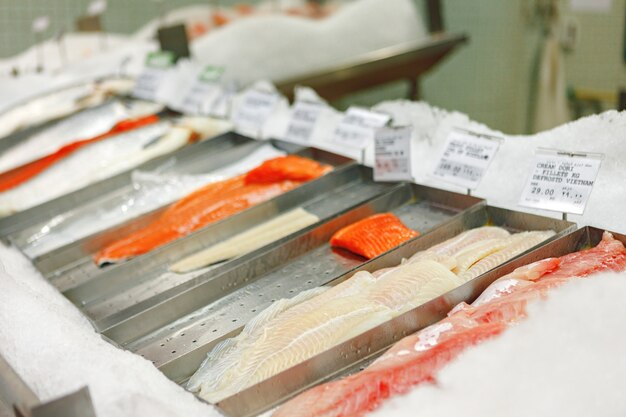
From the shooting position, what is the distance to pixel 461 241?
2084mm

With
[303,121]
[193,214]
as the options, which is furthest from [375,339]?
[303,121]

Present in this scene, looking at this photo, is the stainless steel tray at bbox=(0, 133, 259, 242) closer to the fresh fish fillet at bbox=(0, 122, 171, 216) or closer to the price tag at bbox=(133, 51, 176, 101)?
the fresh fish fillet at bbox=(0, 122, 171, 216)

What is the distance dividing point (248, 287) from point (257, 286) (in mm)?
27

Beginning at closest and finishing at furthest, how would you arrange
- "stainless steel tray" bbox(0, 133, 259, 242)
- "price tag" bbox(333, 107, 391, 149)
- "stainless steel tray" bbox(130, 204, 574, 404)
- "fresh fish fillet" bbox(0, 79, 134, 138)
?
"stainless steel tray" bbox(130, 204, 574, 404) < "price tag" bbox(333, 107, 391, 149) < "stainless steel tray" bbox(0, 133, 259, 242) < "fresh fish fillet" bbox(0, 79, 134, 138)

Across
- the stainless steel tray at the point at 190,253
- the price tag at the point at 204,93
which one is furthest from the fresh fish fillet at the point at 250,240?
the price tag at the point at 204,93

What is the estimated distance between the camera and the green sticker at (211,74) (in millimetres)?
3738

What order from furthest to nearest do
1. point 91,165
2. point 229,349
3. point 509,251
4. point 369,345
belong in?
point 91,165 → point 509,251 → point 229,349 → point 369,345

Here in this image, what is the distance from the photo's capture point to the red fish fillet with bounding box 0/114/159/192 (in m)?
3.27

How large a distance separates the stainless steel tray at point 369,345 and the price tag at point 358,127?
98 cm

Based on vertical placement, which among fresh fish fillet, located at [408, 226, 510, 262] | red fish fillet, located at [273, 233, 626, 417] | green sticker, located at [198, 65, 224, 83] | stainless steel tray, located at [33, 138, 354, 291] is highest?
green sticker, located at [198, 65, 224, 83]

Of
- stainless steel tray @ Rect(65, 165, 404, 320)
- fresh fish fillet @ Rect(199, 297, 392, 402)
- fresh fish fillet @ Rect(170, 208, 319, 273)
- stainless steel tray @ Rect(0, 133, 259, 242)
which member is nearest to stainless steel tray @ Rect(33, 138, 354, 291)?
stainless steel tray @ Rect(65, 165, 404, 320)

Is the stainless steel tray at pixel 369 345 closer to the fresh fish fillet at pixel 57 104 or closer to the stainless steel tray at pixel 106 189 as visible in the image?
the stainless steel tray at pixel 106 189

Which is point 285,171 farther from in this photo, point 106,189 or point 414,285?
point 414,285

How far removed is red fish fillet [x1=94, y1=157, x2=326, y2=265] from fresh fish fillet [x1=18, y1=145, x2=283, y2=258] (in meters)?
0.14
